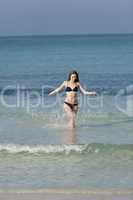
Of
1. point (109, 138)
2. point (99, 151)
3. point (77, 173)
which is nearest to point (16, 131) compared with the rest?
point (109, 138)

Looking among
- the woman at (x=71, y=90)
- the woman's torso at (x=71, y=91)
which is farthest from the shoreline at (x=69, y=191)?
the woman's torso at (x=71, y=91)

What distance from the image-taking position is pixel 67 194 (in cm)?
707

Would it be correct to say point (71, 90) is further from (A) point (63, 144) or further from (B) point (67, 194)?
(B) point (67, 194)

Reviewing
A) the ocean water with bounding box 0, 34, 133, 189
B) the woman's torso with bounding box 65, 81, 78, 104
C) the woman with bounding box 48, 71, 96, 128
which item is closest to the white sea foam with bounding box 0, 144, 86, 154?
the ocean water with bounding box 0, 34, 133, 189

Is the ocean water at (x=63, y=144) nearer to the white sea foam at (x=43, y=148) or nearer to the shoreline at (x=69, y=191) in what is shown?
the white sea foam at (x=43, y=148)

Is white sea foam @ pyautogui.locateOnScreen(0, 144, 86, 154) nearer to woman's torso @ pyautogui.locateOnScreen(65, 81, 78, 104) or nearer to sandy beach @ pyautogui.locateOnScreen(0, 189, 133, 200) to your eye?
woman's torso @ pyautogui.locateOnScreen(65, 81, 78, 104)

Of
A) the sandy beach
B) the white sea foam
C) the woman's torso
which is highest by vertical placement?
the woman's torso

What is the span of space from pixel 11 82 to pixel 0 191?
2390cm

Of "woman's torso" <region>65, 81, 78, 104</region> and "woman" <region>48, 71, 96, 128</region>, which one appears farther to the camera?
"woman's torso" <region>65, 81, 78, 104</region>

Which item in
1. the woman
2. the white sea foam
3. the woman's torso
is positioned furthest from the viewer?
the woman's torso

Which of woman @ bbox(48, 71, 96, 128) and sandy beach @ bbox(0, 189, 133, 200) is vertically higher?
woman @ bbox(48, 71, 96, 128)

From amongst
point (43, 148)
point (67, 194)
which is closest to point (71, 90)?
point (43, 148)

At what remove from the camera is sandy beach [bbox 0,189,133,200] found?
6879 millimetres

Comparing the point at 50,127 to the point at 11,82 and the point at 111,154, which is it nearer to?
the point at 111,154
